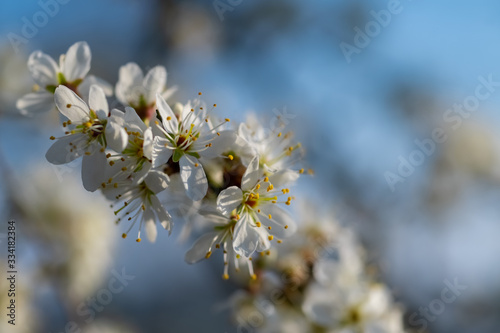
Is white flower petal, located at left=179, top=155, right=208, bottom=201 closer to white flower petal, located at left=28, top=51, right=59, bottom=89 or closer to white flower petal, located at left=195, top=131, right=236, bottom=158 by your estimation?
white flower petal, located at left=195, top=131, right=236, bottom=158

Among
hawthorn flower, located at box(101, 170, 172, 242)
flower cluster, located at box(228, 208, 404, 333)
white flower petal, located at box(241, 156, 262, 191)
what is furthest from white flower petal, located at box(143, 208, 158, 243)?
flower cluster, located at box(228, 208, 404, 333)

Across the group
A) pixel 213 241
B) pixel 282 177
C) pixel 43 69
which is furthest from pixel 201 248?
pixel 43 69

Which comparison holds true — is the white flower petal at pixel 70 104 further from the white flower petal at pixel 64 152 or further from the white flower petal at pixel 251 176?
the white flower petal at pixel 251 176

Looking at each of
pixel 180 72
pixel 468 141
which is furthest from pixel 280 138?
pixel 468 141

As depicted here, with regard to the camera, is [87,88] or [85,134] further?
[87,88]

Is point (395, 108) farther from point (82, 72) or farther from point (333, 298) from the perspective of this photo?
point (82, 72)

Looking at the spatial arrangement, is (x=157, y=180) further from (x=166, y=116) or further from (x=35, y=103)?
(x=35, y=103)
